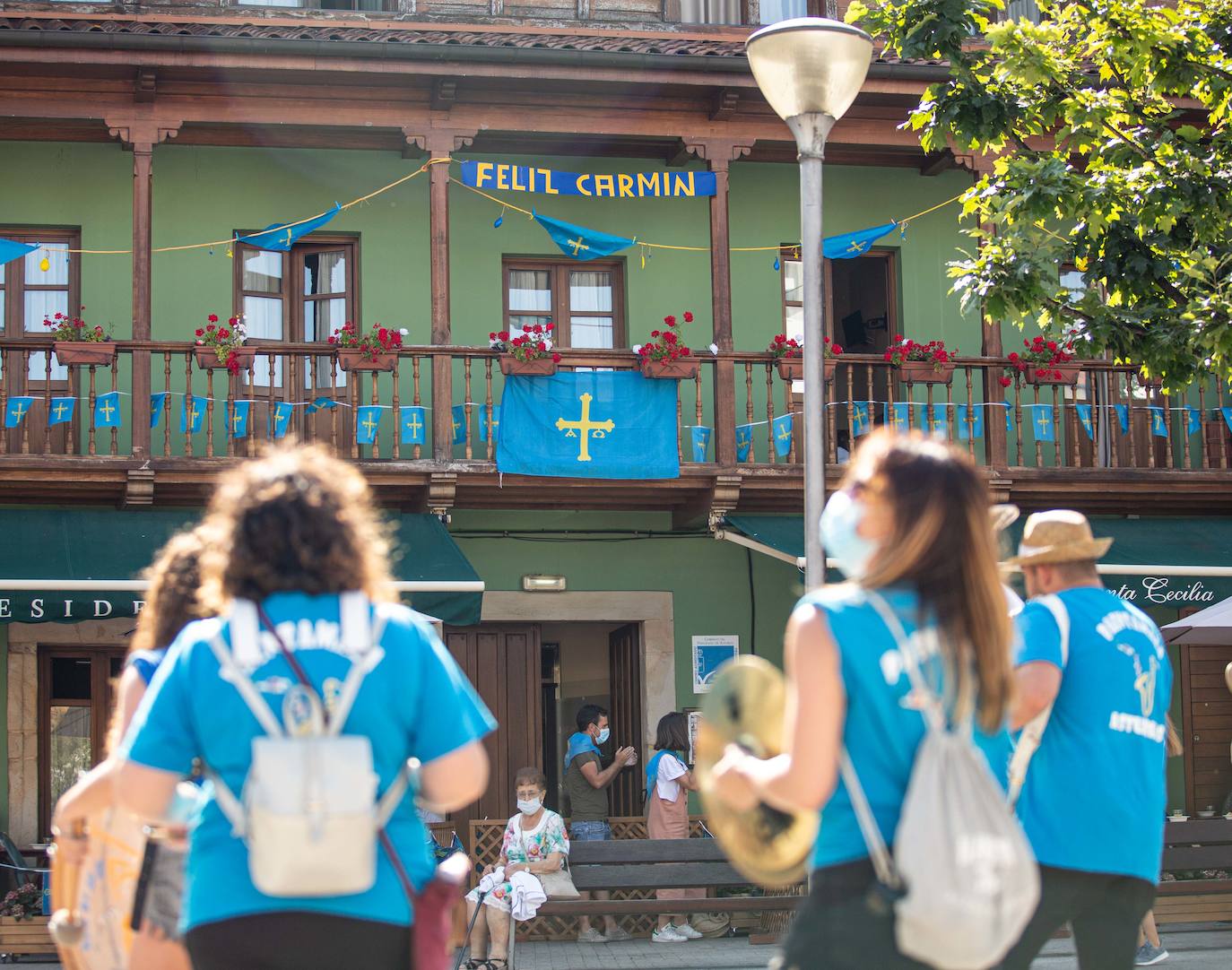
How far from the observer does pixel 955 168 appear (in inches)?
653

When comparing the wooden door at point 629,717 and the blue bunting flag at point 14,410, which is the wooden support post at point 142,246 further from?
the wooden door at point 629,717

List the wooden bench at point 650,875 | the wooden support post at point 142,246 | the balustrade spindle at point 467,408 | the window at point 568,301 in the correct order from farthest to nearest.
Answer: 1. the window at point 568,301
2. the balustrade spindle at point 467,408
3. the wooden support post at point 142,246
4. the wooden bench at point 650,875

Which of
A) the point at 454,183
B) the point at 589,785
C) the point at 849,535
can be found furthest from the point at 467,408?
the point at 849,535

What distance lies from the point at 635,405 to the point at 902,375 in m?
2.37

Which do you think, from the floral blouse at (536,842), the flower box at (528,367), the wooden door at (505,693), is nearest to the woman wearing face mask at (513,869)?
the floral blouse at (536,842)

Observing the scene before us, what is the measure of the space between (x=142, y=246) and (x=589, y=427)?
3.94m

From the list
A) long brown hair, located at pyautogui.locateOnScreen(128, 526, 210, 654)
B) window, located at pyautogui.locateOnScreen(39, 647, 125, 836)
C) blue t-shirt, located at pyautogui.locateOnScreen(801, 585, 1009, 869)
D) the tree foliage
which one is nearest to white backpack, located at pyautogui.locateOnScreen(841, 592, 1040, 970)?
blue t-shirt, located at pyautogui.locateOnScreen(801, 585, 1009, 869)

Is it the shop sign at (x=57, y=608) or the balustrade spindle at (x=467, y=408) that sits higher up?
the balustrade spindle at (x=467, y=408)

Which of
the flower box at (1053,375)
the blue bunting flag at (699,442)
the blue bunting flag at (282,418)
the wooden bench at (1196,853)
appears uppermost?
the flower box at (1053,375)

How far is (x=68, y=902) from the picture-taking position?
430 centimetres

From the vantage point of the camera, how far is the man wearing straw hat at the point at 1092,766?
4441 mm

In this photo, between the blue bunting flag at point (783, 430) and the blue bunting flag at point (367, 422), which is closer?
the blue bunting flag at point (367, 422)

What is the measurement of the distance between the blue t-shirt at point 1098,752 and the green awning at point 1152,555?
29.2 feet

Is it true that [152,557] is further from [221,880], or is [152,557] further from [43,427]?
[221,880]
